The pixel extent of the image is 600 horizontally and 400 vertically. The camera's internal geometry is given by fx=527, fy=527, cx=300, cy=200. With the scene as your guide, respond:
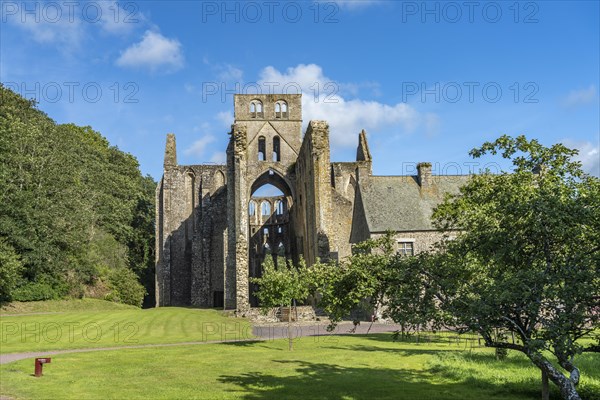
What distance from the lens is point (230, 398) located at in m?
13.3

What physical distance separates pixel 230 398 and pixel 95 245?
142ft

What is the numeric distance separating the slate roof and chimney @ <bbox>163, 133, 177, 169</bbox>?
92.0 feet

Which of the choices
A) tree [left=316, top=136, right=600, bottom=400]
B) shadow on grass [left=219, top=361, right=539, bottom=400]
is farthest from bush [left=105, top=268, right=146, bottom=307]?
tree [left=316, top=136, right=600, bottom=400]

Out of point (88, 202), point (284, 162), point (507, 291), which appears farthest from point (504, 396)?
point (88, 202)

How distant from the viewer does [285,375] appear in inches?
650

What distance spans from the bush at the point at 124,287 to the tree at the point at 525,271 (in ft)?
140

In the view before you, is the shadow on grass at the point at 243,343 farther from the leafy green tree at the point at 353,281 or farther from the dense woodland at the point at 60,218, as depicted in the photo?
the dense woodland at the point at 60,218

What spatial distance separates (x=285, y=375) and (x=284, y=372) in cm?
51

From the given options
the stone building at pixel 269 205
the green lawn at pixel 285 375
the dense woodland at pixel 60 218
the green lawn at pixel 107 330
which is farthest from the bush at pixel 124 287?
the green lawn at pixel 285 375

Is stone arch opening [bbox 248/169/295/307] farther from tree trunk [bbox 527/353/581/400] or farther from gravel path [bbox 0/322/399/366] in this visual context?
tree trunk [bbox 527/353/581/400]

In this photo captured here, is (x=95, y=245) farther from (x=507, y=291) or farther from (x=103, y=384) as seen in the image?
(x=507, y=291)

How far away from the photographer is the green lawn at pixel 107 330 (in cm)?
2400

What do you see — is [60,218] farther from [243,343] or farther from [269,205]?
[269,205]

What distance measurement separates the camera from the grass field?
1388cm
